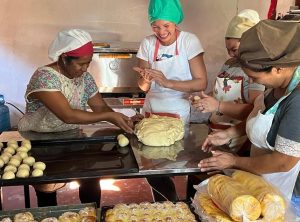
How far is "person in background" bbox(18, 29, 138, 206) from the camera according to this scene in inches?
75.9

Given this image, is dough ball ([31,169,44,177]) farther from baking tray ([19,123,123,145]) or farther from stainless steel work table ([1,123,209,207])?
baking tray ([19,123,123,145])

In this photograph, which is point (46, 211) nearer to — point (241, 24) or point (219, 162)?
point (219, 162)

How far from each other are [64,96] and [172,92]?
768mm

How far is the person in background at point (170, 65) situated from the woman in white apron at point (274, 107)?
746mm

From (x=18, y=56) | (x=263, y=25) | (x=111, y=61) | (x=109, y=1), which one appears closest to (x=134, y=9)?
(x=109, y=1)

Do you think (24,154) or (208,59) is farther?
(208,59)

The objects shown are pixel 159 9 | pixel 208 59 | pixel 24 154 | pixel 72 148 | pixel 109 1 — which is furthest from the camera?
pixel 208 59

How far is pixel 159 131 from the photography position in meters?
1.84

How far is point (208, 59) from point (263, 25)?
3.03 m

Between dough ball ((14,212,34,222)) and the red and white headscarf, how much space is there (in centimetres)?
93

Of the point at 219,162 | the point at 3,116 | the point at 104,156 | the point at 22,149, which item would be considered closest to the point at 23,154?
the point at 22,149

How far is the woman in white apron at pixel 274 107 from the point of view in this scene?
1.19m

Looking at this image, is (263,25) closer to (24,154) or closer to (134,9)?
(24,154)

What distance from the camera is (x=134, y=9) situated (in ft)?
13.1
